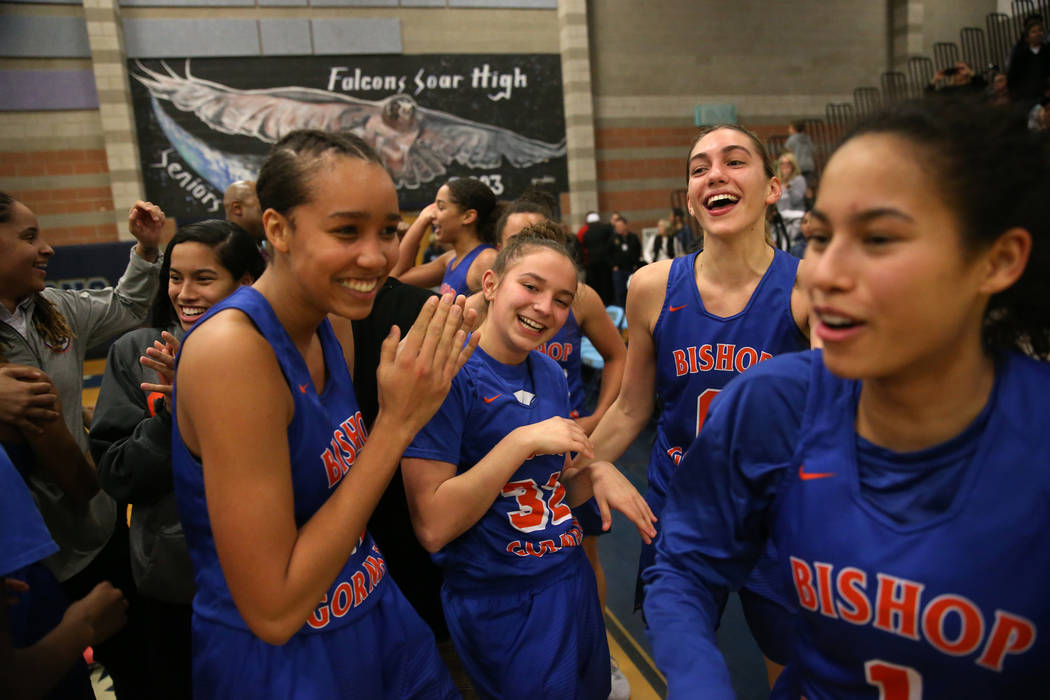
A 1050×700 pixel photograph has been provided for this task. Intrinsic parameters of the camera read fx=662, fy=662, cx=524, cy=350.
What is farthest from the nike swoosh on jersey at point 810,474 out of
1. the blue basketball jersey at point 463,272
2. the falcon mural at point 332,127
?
the falcon mural at point 332,127

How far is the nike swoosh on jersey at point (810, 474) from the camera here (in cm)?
111

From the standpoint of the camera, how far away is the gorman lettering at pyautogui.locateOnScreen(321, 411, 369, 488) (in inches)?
54.7

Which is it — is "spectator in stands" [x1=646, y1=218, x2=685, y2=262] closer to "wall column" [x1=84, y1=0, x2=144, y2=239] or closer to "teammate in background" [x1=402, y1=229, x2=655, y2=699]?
"wall column" [x1=84, y1=0, x2=144, y2=239]

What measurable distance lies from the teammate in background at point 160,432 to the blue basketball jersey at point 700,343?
1.46m

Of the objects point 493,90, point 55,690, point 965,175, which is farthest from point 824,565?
point 493,90

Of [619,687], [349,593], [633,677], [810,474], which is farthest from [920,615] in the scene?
[633,677]

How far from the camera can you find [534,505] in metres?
1.96

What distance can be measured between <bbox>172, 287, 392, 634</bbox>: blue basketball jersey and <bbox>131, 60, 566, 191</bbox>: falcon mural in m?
10.4

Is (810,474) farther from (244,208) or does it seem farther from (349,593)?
(244,208)

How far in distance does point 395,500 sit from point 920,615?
1.61 meters

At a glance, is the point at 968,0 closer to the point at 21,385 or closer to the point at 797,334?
the point at 797,334

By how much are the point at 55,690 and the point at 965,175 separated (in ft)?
7.16

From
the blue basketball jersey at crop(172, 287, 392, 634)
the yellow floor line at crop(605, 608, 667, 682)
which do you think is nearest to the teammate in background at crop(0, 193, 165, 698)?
the blue basketball jersey at crop(172, 287, 392, 634)

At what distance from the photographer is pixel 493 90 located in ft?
41.4
